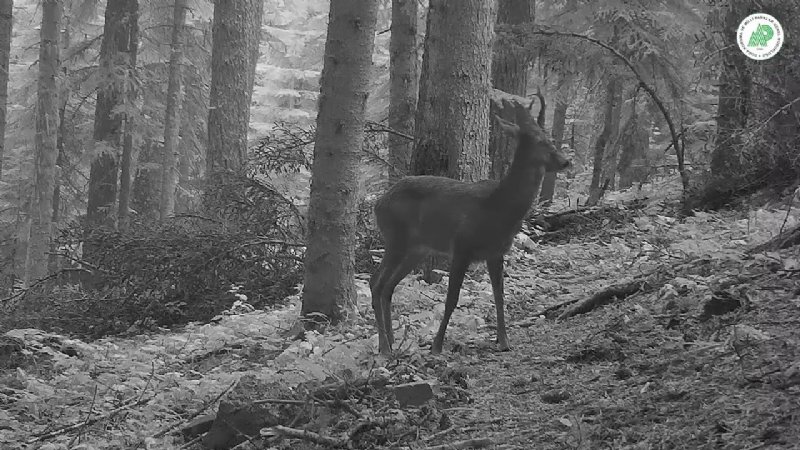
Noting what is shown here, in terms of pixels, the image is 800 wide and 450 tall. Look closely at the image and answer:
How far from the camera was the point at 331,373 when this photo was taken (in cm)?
474

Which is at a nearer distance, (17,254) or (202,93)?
(17,254)

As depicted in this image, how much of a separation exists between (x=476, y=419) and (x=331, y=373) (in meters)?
0.96

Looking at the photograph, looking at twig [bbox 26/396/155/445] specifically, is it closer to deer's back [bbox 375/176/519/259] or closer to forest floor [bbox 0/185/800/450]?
forest floor [bbox 0/185/800/450]

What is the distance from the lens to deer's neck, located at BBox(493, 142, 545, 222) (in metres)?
5.63

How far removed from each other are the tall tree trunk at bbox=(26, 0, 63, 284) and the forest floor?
401 inches

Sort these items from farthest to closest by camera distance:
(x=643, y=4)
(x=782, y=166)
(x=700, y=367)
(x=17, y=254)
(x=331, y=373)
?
(x=17, y=254), (x=643, y=4), (x=782, y=166), (x=331, y=373), (x=700, y=367)

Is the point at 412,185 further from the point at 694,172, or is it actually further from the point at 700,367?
the point at 694,172

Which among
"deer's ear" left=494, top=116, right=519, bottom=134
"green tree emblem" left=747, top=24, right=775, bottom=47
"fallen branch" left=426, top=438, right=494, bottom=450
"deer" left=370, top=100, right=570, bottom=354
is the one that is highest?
"green tree emblem" left=747, top=24, right=775, bottom=47

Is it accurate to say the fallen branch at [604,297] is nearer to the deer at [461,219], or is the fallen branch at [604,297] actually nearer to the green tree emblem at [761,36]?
the deer at [461,219]

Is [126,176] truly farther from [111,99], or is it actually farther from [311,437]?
[311,437]

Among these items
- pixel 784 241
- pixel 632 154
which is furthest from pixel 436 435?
pixel 632 154

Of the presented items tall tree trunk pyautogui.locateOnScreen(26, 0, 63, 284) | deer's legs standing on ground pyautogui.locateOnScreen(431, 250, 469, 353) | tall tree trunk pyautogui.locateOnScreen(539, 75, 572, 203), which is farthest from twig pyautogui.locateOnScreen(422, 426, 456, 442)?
tall tree trunk pyautogui.locateOnScreen(26, 0, 63, 284)

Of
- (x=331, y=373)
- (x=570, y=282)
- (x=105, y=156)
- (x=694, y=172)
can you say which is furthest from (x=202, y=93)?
(x=331, y=373)

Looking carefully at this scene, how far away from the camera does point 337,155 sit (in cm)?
708
